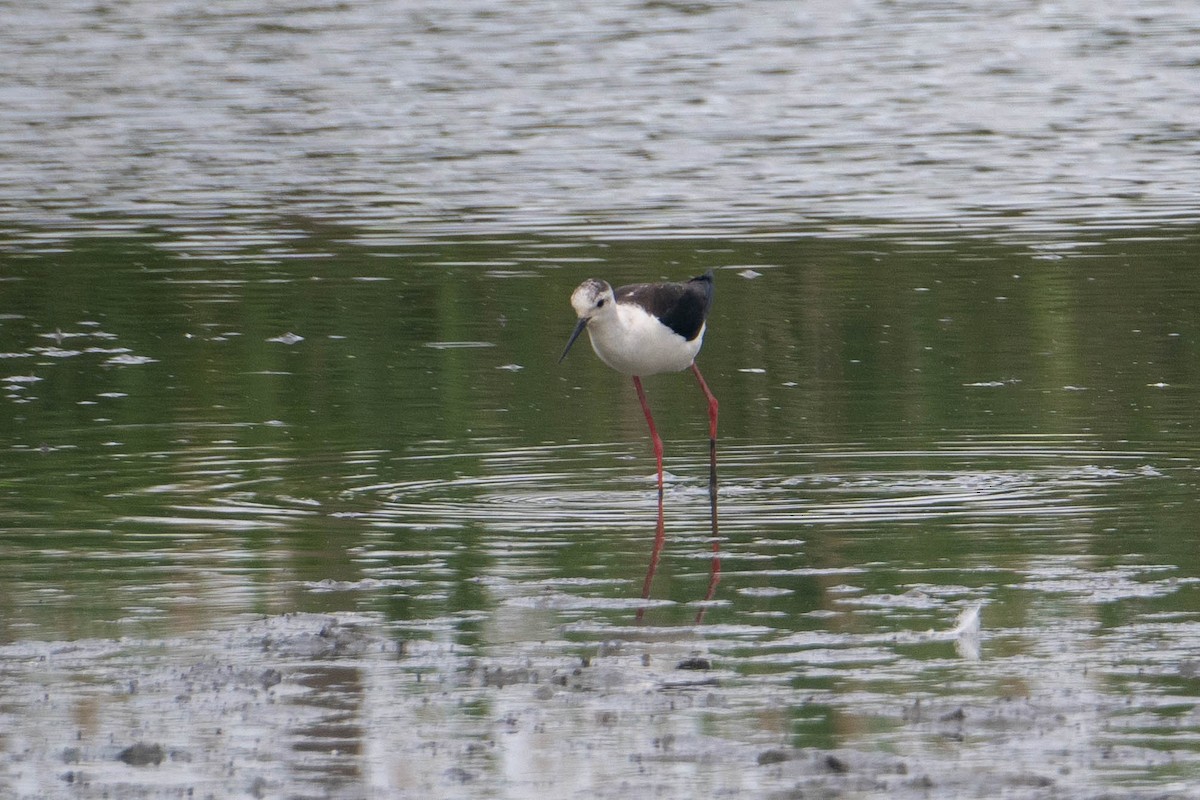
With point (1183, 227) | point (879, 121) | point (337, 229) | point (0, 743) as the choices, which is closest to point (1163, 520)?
point (0, 743)

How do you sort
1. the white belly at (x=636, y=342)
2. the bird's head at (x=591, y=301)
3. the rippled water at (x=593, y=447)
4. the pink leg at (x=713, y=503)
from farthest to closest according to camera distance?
the white belly at (x=636, y=342), the bird's head at (x=591, y=301), the pink leg at (x=713, y=503), the rippled water at (x=593, y=447)

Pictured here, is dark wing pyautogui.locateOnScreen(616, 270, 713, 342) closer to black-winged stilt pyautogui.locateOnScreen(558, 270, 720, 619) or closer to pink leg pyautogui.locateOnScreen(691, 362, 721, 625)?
black-winged stilt pyautogui.locateOnScreen(558, 270, 720, 619)

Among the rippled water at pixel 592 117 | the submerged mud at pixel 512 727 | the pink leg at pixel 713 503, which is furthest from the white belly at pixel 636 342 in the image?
the rippled water at pixel 592 117

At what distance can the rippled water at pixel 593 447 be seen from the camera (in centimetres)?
599

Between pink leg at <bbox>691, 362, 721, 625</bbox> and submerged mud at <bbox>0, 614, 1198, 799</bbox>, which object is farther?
pink leg at <bbox>691, 362, 721, 625</bbox>

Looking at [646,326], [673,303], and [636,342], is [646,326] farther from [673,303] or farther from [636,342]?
[673,303]

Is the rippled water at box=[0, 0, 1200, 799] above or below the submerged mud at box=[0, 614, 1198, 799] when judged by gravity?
below

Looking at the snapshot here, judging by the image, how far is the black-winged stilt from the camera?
980 cm

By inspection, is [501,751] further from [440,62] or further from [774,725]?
[440,62]

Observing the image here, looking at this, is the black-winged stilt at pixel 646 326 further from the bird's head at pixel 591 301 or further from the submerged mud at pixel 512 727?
the submerged mud at pixel 512 727

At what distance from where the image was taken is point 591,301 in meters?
9.74

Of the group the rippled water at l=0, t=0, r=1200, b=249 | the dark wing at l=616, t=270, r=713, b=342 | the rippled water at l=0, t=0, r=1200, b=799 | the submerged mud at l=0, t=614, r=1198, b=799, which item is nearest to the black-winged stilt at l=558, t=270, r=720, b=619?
the dark wing at l=616, t=270, r=713, b=342

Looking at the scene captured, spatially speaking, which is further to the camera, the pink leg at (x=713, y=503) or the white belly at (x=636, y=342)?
the white belly at (x=636, y=342)

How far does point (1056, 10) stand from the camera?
112 feet
